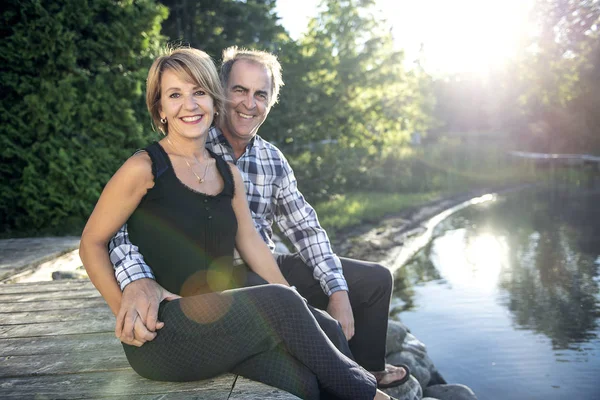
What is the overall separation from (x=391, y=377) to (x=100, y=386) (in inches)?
58.7

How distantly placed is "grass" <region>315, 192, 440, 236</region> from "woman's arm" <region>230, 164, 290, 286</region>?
22.1 ft

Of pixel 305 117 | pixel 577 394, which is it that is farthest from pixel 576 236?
pixel 577 394

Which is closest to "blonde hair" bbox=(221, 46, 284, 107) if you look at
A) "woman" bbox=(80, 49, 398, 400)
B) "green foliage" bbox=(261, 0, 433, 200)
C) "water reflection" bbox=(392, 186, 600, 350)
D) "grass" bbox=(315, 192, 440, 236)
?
"woman" bbox=(80, 49, 398, 400)

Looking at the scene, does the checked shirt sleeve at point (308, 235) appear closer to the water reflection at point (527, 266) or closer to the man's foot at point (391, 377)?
the man's foot at point (391, 377)

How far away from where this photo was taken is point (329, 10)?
64.8 feet

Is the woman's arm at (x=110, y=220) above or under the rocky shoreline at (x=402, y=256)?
above

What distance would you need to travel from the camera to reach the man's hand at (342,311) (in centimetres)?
295

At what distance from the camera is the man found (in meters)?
3.06

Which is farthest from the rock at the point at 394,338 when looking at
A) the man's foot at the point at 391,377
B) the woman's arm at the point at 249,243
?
the woman's arm at the point at 249,243

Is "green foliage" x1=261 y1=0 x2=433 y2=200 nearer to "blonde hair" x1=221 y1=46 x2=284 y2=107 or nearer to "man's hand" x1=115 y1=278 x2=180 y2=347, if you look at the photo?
"blonde hair" x1=221 y1=46 x2=284 y2=107

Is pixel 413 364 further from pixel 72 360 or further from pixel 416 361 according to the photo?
pixel 72 360

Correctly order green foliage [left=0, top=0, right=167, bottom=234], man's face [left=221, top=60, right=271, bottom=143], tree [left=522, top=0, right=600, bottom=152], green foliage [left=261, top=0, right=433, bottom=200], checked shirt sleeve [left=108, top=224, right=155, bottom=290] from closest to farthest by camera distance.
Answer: checked shirt sleeve [left=108, top=224, right=155, bottom=290]
man's face [left=221, top=60, right=271, bottom=143]
green foliage [left=0, top=0, right=167, bottom=234]
green foliage [left=261, top=0, right=433, bottom=200]
tree [left=522, top=0, right=600, bottom=152]

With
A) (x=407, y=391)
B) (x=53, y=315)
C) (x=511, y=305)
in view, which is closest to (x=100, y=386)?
(x=53, y=315)

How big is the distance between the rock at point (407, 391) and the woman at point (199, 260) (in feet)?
4.24
